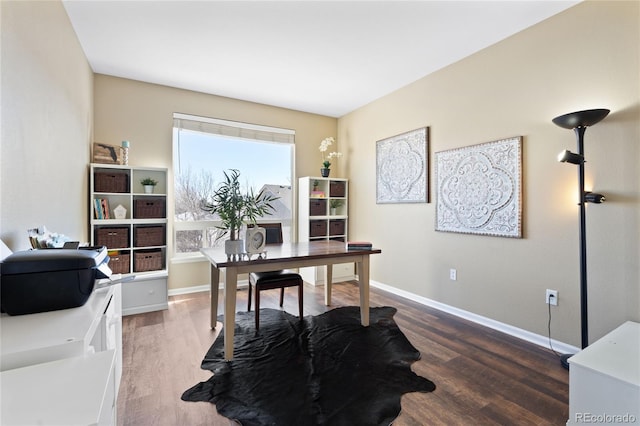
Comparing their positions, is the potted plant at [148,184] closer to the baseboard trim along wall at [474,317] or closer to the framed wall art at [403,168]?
the baseboard trim along wall at [474,317]

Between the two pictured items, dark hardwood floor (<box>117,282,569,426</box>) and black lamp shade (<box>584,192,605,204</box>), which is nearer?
dark hardwood floor (<box>117,282,569,426</box>)

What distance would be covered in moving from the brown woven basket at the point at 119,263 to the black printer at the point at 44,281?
2.33 meters

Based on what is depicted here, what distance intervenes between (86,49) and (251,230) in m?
2.51

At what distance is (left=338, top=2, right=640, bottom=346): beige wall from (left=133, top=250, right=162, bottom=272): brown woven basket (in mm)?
3043

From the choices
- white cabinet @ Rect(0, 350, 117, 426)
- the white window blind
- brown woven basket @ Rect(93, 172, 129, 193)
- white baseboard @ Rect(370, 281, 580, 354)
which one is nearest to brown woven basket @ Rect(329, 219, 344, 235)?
white baseboard @ Rect(370, 281, 580, 354)

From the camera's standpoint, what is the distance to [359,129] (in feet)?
15.4

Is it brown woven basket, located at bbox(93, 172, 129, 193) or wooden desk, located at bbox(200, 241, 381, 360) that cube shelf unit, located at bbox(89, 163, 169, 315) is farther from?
wooden desk, located at bbox(200, 241, 381, 360)

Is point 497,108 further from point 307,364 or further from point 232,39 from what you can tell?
point 307,364

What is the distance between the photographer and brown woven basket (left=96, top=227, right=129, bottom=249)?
10.5 feet

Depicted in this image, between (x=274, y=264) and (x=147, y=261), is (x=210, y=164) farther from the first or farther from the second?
(x=274, y=264)

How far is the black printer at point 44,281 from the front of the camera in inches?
43.5

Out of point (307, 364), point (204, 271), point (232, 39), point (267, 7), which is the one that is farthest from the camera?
point (204, 271)

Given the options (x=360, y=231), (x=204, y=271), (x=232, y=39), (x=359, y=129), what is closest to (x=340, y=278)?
(x=360, y=231)

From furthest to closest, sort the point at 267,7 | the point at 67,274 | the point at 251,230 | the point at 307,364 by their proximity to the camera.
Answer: the point at 251,230 < the point at 267,7 < the point at 307,364 < the point at 67,274
